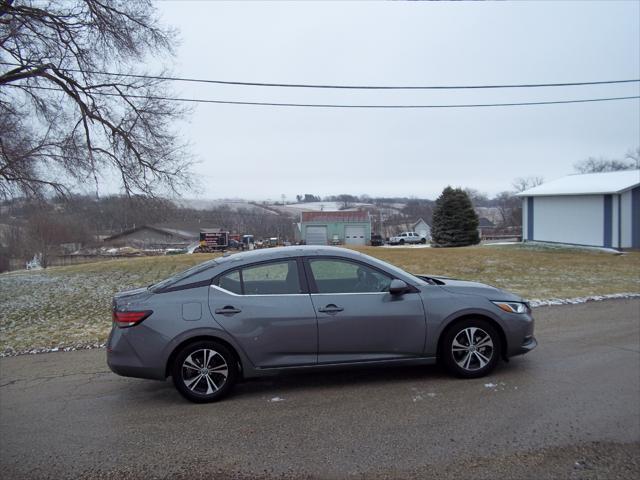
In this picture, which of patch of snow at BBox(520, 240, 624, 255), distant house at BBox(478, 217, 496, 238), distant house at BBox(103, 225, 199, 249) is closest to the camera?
patch of snow at BBox(520, 240, 624, 255)

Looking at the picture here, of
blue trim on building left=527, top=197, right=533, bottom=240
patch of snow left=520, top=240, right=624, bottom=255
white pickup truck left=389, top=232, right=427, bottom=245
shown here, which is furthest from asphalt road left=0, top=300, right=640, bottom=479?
white pickup truck left=389, top=232, right=427, bottom=245

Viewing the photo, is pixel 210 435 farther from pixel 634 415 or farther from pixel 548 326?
pixel 548 326

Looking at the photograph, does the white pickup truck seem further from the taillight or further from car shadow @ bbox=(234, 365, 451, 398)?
the taillight

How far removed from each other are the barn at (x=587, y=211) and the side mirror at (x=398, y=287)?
22.8 meters

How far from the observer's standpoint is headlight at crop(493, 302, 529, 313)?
17.1ft

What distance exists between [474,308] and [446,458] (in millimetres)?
1945

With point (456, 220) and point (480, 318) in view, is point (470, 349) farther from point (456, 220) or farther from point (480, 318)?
point (456, 220)

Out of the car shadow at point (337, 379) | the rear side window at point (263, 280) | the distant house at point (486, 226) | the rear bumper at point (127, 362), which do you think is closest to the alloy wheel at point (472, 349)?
the car shadow at point (337, 379)

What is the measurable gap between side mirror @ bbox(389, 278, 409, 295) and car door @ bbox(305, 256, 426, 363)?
2.1 inches

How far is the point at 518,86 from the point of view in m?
16.6

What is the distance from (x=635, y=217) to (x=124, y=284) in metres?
23.8

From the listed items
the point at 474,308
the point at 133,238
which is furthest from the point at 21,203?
the point at 133,238

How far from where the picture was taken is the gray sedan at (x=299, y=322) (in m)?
4.76

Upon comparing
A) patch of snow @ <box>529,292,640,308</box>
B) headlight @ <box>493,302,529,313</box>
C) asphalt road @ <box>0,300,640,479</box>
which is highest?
headlight @ <box>493,302,529,313</box>
